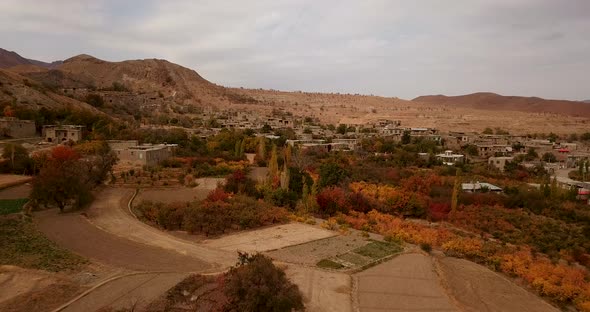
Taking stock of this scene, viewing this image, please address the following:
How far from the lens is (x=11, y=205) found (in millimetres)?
20328

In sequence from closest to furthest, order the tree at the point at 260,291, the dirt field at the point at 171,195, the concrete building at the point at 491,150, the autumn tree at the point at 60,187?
1. the tree at the point at 260,291
2. the autumn tree at the point at 60,187
3. the dirt field at the point at 171,195
4. the concrete building at the point at 491,150

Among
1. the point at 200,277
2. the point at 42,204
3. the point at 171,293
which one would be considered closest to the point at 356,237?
the point at 200,277

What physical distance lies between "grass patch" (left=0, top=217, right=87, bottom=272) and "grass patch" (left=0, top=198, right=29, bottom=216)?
6.82 ft

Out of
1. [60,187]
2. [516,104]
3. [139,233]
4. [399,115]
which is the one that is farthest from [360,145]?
[516,104]

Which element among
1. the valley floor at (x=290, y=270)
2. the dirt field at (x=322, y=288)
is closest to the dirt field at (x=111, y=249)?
the valley floor at (x=290, y=270)

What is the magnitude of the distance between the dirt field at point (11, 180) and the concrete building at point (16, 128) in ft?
33.5

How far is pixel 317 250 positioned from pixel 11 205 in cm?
1413

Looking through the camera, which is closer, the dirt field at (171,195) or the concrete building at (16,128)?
the dirt field at (171,195)

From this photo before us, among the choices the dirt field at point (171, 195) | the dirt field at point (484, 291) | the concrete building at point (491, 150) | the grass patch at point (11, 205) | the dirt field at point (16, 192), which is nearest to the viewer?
the dirt field at point (484, 291)

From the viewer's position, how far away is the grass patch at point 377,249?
16.5 metres

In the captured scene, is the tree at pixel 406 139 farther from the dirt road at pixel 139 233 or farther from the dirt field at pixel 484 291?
the dirt field at pixel 484 291

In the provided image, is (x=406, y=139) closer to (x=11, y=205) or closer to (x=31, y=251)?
(x=11, y=205)

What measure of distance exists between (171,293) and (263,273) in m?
3.00

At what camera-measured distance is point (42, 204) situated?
20.9m
